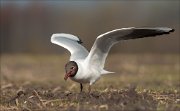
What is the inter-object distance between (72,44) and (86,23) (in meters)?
23.0

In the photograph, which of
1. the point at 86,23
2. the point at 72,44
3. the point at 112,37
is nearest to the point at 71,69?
the point at 112,37

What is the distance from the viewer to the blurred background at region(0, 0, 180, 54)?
1168 inches

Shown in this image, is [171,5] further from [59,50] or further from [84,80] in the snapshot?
[84,80]

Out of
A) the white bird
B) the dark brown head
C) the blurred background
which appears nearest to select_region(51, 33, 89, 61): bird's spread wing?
the white bird

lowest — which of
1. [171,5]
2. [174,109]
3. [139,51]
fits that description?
[174,109]

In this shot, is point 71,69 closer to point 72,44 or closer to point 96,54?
point 96,54

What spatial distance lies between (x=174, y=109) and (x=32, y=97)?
2.38 metres

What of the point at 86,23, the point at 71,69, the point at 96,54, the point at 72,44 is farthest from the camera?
the point at 86,23

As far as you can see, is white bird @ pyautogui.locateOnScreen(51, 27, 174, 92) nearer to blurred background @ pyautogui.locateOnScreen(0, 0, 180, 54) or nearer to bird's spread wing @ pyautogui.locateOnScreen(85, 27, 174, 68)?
bird's spread wing @ pyautogui.locateOnScreen(85, 27, 174, 68)

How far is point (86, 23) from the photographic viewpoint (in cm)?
3369

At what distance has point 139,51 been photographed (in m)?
29.2

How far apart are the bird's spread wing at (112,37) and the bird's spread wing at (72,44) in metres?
0.31

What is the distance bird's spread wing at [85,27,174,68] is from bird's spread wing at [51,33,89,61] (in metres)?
0.31

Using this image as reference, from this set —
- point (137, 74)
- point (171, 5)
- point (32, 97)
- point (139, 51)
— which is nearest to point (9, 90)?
point (32, 97)
